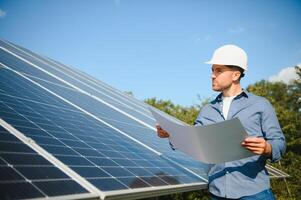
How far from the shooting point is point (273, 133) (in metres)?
4.06

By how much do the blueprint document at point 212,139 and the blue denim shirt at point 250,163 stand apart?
58 cm

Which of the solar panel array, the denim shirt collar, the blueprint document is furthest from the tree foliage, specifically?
the blueprint document

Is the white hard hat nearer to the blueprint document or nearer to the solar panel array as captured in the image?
the blueprint document

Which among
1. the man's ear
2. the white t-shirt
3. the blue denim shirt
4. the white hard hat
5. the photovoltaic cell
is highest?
the white hard hat

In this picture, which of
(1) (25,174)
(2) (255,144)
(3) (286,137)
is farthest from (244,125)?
(3) (286,137)

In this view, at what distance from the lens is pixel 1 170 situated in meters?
3.03

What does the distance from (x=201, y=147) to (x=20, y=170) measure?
1895mm

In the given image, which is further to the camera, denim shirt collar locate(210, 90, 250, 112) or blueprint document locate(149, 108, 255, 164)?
denim shirt collar locate(210, 90, 250, 112)

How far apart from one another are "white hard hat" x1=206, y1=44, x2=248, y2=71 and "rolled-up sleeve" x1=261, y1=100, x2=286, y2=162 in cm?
65

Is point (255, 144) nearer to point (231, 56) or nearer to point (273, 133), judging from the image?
point (273, 133)

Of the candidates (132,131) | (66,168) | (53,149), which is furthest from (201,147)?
(132,131)

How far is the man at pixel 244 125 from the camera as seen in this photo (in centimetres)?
404

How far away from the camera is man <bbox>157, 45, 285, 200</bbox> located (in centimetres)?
404

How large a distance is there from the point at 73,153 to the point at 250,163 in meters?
2.26
